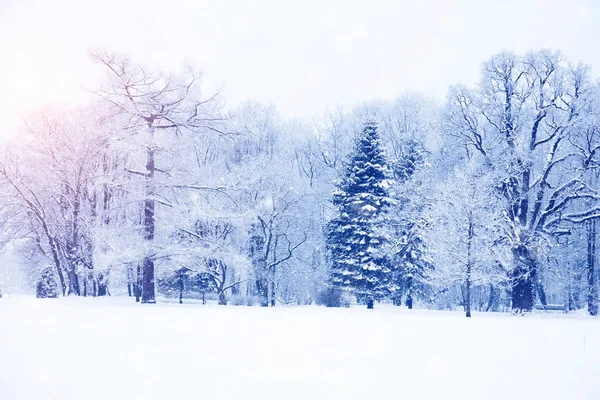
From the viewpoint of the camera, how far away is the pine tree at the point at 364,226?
89.7ft

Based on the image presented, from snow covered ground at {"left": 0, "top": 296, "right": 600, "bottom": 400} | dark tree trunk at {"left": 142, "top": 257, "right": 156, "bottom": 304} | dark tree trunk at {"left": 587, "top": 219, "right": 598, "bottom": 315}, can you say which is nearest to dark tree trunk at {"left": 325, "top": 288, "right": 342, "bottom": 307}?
dark tree trunk at {"left": 142, "top": 257, "right": 156, "bottom": 304}

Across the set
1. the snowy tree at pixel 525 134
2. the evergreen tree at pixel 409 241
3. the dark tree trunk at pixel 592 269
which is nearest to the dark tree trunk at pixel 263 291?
the evergreen tree at pixel 409 241

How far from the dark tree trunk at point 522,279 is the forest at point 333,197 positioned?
0.07 meters

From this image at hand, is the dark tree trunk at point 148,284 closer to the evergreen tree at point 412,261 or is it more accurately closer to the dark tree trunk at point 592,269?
the evergreen tree at point 412,261

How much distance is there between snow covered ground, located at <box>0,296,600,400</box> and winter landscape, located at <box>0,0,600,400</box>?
0.04 meters

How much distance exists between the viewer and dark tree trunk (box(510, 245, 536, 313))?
20.0 metres

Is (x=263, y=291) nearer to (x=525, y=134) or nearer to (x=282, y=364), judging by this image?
(x=525, y=134)

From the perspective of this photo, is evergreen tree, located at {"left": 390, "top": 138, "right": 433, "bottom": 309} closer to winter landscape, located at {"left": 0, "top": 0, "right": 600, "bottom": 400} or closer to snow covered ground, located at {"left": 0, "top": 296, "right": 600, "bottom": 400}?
winter landscape, located at {"left": 0, "top": 0, "right": 600, "bottom": 400}

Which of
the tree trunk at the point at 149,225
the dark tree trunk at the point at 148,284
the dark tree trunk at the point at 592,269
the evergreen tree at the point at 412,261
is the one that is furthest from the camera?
the evergreen tree at the point at 412,261

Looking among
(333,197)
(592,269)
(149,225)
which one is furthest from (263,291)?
(592,269)

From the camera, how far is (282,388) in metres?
4.27

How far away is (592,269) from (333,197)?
54.2 feet

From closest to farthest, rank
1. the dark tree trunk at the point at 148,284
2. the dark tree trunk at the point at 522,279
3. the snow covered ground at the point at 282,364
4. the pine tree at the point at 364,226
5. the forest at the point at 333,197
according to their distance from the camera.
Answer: the snow covered ground at the point at 282,364 → the forest at the point at 333,197 → the dark tree trunk at the point at 148,284 → the dark tree trunk at the point at 522,279 → the pine tree at the point at 364,226

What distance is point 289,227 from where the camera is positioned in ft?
110
